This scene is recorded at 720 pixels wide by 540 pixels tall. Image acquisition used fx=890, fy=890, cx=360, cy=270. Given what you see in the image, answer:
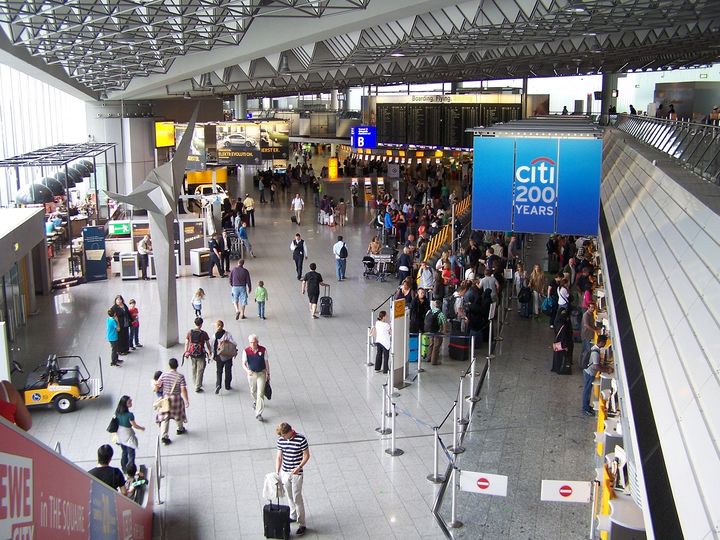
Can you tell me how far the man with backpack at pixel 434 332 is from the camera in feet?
52.5

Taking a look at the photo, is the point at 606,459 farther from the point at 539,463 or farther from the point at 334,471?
the point at 334,471

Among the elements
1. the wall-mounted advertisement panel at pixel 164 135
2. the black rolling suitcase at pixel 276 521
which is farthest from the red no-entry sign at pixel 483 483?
the wall-mounted advertisement panel at pixel 164 135

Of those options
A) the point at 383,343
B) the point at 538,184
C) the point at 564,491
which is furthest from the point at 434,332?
the point at 564,491

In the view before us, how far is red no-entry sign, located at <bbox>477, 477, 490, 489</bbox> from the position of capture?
8.50 meters

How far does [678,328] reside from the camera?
573cm

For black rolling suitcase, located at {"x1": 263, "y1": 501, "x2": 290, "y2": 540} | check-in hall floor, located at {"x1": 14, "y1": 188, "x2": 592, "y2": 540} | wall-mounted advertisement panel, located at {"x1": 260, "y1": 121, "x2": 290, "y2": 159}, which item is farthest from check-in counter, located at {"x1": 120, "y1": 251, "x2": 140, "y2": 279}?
→ wall-mounted advertisement panel, located at {"x1": 260, "y1": 121, "x2": 290, "y2": 159}

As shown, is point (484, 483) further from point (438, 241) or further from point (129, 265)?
point (438, 241)

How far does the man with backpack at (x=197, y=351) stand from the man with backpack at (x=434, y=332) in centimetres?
410

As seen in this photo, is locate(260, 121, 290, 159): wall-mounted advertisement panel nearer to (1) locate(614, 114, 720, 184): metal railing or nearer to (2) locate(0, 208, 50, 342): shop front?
(2) locate(0, 208, 50, 342): shop front

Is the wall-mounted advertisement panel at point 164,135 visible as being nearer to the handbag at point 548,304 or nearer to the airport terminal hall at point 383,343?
the airport terminal hall at point 383,343

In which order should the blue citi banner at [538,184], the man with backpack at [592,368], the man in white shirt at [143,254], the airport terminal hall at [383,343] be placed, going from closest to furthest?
the airport terminal hall at [383,343] → the man with backpack at [592,368] → the blue citi banner at [538,184] → the man in white shirt at [143,254]

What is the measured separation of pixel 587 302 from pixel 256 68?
2726 cm

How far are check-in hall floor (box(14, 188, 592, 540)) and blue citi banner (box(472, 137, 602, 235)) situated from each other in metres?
2.74

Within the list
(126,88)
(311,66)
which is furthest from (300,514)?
(126,88)
